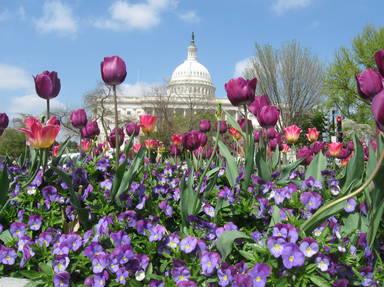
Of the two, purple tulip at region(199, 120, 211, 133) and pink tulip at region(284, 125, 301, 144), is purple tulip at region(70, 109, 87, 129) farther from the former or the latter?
pink tulip at region(284, 125, 301, 144)

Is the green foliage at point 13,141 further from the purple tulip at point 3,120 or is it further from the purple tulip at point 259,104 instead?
the purple tulip at point 259,104

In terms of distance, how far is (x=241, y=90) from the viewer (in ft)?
8.14

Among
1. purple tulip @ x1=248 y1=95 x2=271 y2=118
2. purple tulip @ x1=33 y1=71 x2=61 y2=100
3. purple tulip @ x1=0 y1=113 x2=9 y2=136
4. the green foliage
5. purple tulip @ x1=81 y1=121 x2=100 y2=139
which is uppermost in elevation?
purple tulip @ x1=33 y1=71 x2=61 y2=100

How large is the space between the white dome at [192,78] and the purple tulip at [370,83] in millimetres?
74709

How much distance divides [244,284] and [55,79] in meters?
1.65

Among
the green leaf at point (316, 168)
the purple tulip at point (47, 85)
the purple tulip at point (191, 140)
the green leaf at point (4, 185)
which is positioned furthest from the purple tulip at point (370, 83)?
the green leaf at point (4, 185)

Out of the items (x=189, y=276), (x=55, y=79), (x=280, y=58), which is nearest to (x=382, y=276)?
(x=189, y=276)

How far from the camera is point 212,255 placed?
1.84 m

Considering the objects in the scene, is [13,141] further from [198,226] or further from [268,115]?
[198,226]

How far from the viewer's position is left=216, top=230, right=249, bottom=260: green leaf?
184 cm

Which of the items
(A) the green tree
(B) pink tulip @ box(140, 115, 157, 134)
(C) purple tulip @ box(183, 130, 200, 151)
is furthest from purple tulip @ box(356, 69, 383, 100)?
(A) the green tree

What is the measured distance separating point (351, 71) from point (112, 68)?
91.4 feet

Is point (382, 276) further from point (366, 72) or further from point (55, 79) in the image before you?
point (55, 79)

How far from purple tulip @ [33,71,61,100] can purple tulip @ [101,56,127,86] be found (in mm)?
390
